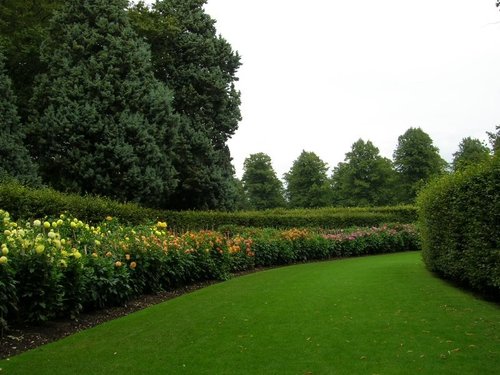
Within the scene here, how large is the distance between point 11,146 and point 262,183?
129 feet

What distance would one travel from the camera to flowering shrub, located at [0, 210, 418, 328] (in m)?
5.86

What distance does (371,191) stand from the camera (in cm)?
4912

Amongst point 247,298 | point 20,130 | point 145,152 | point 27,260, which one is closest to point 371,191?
point 145,152

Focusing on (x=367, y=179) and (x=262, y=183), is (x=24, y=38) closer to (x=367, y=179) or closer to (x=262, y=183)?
(x=262, y=183)

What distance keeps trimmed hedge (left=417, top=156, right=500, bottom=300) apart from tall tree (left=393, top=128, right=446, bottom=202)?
37467 millimetres

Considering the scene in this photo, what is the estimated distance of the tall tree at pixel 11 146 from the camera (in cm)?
1533

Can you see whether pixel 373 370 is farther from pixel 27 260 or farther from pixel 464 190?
pixel 464 190

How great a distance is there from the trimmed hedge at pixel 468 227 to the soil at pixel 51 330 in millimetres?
5876

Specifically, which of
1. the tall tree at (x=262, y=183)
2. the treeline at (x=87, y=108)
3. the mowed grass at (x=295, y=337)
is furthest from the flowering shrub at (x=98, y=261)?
the tall tree at (x=262, y=183)

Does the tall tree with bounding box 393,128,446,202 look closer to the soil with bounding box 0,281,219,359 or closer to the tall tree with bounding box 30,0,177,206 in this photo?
the tall tree with bounding box 30,0,177,206

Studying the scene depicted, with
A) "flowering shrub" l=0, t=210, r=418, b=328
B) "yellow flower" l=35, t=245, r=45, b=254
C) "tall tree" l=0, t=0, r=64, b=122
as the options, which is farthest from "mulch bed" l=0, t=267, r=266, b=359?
"tall tree" l=0, t=0, r=64, b=122

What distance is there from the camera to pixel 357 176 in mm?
50062

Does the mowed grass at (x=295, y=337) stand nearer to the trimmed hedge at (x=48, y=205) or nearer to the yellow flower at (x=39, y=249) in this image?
the yellow flower at (x=39, y=249)

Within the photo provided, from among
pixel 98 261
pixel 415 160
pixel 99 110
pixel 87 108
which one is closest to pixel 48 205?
pixel 98 261
